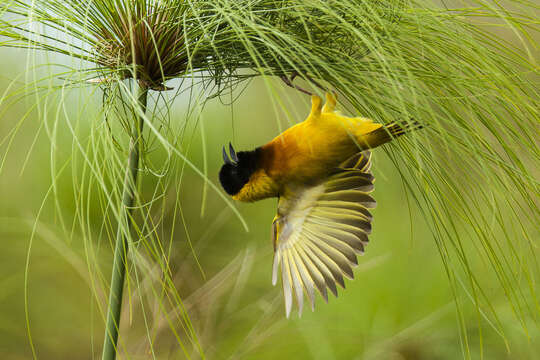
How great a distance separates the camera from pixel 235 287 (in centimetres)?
74

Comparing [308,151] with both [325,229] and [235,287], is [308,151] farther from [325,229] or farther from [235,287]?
[235,287]

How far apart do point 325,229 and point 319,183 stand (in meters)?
0.04

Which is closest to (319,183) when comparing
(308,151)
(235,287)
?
(308,151)

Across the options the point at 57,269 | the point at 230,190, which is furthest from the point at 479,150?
the point at 57,269

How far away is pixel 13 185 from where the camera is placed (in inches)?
28.7

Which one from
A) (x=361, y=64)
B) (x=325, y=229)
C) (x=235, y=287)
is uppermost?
(x=361, y=64)

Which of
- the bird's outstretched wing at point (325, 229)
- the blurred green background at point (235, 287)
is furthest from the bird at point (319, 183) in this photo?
the blurred green background at point (235, 287)

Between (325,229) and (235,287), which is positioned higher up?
(325,229)

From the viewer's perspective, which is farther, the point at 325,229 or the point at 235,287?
the point at 235,287

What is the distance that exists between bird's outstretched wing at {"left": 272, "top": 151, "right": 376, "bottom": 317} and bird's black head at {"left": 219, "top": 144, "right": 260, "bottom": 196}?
36mm

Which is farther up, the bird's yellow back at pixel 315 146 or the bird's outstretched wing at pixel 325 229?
the bird's yellow back at pixel 315 146

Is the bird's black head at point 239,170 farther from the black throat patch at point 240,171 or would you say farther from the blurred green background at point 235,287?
the blurred green background at point 235,287

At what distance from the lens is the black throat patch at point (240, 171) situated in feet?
1.14

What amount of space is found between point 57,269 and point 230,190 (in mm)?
499
